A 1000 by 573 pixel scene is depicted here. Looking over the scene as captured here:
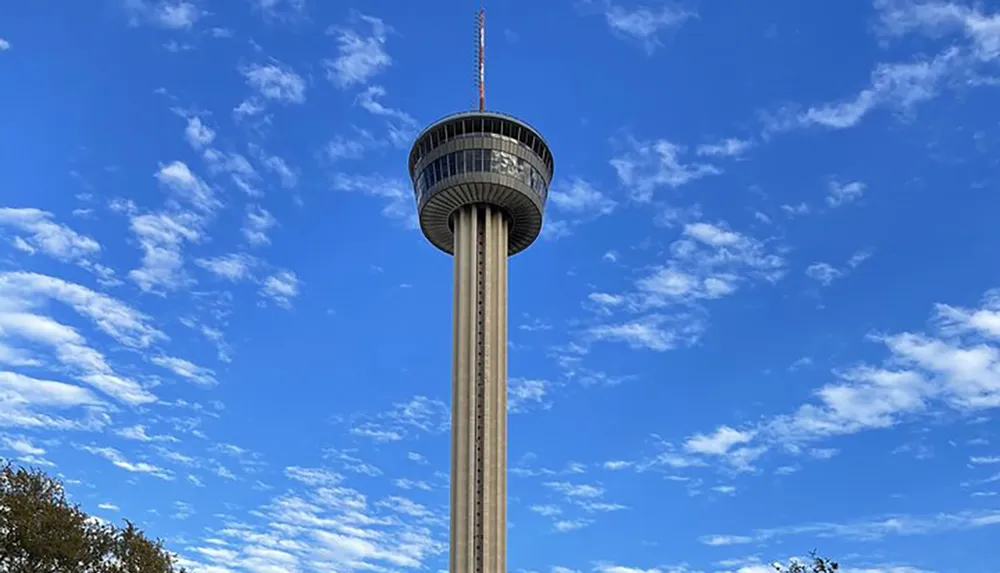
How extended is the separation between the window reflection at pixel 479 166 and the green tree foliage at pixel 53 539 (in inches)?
1920

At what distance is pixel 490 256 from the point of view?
100 m

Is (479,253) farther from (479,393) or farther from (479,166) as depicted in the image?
(479,393)

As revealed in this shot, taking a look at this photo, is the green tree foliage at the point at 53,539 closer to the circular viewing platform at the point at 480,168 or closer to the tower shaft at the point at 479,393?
the tower shaft at the point at 479,393

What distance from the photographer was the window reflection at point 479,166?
9956 centimetres

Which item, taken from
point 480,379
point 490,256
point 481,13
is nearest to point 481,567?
point 480,379

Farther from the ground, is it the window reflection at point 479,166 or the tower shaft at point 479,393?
the window reflection at point 479,166

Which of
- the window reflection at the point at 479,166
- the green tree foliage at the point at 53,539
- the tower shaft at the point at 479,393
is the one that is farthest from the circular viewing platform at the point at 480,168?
the green tree foliage at the point at 53,539

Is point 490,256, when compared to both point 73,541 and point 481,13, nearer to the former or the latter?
point 481,13

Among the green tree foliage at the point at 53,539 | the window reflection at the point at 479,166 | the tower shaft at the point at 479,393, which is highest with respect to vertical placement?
the window reflection at the point at 479,166

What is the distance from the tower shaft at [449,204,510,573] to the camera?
8738cm

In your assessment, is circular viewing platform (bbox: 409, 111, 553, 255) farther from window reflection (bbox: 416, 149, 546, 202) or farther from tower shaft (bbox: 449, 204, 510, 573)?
tower shaft (bbox: 449, 204, 510, 573)

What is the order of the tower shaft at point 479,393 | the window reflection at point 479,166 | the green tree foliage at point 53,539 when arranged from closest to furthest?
the green tree foliage at point 53,539
the tower shaft at point 479,393
the window reflection at point 479,166

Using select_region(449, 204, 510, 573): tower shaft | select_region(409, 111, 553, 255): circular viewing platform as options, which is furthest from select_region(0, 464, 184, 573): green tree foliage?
select_region(409, 111, 553, 255): circular viewing platform

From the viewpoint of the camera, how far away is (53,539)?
5891 cm
